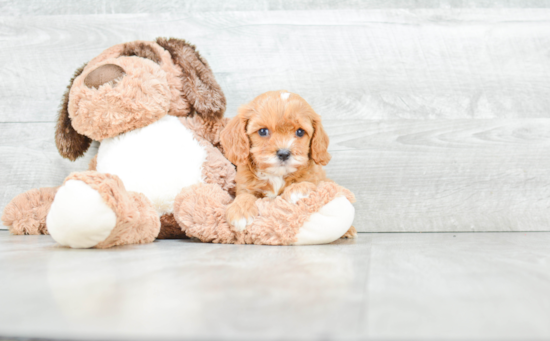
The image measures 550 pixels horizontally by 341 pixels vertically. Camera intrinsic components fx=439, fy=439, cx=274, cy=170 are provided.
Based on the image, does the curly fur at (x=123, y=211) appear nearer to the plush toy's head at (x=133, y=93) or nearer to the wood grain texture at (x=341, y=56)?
the plush toy's head at (x=133, y=93)

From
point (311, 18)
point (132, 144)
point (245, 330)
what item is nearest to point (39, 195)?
point (132, 144)

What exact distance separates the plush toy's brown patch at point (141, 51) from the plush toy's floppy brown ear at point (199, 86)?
0.07m

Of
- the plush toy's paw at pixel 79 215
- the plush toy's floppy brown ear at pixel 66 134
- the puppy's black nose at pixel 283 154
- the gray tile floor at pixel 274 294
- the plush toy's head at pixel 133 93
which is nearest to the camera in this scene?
the gray tile floor at pixel 274 294

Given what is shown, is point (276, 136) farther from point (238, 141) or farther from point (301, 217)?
point (301, 217)

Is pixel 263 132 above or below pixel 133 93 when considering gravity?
below

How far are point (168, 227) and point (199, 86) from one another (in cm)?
50

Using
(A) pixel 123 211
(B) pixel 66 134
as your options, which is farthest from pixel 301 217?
(B) pixel 66 134

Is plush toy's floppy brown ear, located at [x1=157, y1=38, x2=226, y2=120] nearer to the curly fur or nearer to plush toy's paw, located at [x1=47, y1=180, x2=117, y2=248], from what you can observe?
the curly fur

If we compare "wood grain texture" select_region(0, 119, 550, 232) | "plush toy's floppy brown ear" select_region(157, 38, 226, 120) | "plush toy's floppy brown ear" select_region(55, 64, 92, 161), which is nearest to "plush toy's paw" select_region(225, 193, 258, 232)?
"plush toy's floppy brown ear" select_region(157, 38, 226, 120)

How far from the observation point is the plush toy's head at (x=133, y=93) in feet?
4.66

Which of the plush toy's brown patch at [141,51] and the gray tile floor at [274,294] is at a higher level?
the plush toy's brown patch at [141,51]

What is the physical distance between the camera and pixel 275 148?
4.11 feet

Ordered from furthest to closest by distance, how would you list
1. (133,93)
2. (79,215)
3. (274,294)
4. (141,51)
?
(141,51) < (133,93) < (79,215) < (274,294)

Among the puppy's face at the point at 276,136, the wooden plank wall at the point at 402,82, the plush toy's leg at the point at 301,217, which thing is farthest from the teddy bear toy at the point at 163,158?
the wooden plank wall at the point at 402,82
